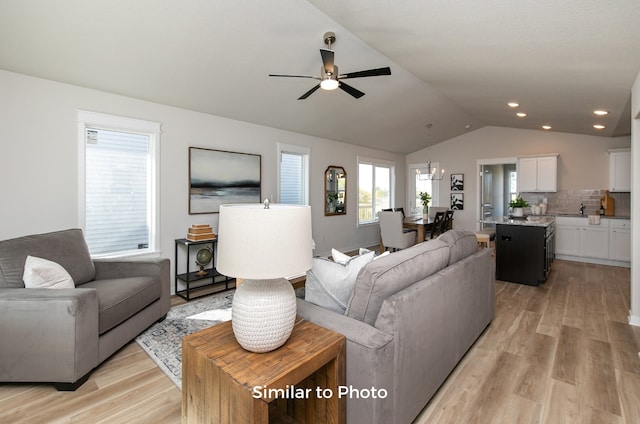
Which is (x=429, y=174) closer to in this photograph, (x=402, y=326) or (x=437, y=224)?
(x=437, y=224)

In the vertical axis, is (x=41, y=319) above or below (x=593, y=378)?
above

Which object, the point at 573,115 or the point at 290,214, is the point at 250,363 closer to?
the point at 290,214

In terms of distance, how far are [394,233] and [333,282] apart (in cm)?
406

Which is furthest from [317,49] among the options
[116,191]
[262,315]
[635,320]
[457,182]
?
[457,182]

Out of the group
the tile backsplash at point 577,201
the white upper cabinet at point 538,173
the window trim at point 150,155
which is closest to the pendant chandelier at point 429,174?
the white upper cabinet at point 538,173

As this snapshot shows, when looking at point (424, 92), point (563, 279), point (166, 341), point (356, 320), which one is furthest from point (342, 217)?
point (356, 320)

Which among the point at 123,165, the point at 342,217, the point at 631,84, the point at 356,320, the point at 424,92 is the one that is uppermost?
the point at 424,92

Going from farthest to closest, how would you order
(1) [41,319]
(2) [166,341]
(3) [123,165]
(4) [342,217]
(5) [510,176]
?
(5) [510,176], (4) [342,217], (3) [123,165], (2) [166,341], (1) [41,319]

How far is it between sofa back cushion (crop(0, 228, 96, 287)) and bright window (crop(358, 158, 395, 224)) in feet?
17.3

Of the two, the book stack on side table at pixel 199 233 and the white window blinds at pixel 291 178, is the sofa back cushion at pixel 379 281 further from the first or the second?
the white window blinds at pixel 291 178

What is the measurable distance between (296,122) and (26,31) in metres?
3.28

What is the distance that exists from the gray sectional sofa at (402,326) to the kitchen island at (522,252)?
276cm

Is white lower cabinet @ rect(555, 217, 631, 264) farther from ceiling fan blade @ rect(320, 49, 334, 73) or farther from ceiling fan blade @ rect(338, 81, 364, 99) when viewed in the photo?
ceiling fan blade @ rect(320, 49, 334, 73)

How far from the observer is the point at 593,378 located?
2.28m
